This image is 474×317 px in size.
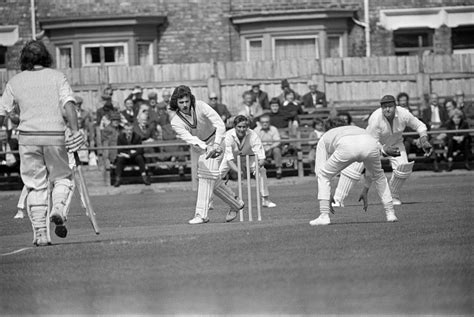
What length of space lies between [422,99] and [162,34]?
25.9 feet

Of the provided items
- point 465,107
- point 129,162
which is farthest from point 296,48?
point 129,162

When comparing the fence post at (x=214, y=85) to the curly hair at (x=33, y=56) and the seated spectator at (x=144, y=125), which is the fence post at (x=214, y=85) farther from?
the curly hair at (x=33, y=56)

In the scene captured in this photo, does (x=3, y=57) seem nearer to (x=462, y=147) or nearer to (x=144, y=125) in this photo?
(x=144, y=125)

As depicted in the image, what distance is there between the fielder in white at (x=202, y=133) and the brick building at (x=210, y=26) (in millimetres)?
20076

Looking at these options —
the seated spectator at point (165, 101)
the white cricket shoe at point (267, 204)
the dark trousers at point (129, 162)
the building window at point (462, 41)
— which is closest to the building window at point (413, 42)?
the building window at point (462, 41)

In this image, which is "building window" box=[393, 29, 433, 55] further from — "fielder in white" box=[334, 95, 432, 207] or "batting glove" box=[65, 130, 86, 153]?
"batting glove" box=[65, 130, 86, 153]

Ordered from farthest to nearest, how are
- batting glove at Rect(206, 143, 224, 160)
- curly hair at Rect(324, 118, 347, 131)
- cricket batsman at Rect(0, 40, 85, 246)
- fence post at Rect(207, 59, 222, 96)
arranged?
fence post at Rect(207, 59, 222, 96), batting glove at Rect(206, 143, 224, 160), curly hair at Rect(324, 118, 347, 131), cricket batsman at Rect(0, 40, 85, 246)

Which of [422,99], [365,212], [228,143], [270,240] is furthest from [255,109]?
[270,240]

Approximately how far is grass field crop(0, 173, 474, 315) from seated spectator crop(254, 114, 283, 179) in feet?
39.6

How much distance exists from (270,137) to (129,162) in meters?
3.44

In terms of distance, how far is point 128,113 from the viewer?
110 feet

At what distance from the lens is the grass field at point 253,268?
10.1 meters

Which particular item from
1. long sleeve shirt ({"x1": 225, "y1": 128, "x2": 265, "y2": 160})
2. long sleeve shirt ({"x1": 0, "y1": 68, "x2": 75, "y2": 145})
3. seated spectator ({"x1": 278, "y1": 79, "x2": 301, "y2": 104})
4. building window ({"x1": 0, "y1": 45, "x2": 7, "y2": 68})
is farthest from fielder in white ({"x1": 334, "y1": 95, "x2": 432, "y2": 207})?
building window ({"x1": 0, "y1": 45, "x2": 7, "y2": 68})

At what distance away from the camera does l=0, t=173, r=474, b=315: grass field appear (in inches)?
396
